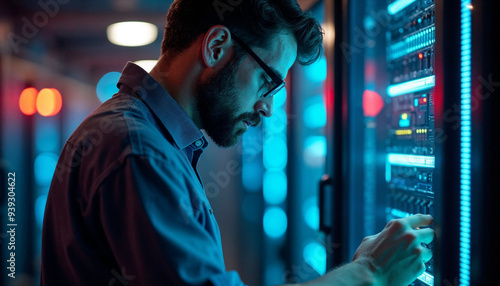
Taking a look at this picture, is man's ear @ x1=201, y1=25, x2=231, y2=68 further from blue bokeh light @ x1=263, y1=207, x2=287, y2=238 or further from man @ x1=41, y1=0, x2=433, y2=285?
blue bokeh light @ x1=263, y1=207, x2=287, y2=238

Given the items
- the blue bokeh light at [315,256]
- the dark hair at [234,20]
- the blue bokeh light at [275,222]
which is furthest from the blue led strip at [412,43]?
the blue bokeh light at [275,222]

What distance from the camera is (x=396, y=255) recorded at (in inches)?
36.7

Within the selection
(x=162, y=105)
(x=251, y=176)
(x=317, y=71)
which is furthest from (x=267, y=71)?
(x=251, y=176)

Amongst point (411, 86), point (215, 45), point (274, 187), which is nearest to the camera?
point (215, 45)

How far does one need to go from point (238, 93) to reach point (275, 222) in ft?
A: 7.47

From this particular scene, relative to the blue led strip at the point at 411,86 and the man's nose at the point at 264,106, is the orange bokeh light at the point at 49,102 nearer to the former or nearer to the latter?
the man's nose at the point at 264,106

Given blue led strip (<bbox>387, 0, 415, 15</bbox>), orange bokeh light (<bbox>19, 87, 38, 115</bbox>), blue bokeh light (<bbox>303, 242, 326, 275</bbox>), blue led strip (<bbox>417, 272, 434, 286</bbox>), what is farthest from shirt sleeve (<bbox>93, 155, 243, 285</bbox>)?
orange bokeh light (<bbox>19, 87, 38, 115</bbox>)

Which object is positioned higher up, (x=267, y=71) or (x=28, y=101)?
(x=28, y=101)

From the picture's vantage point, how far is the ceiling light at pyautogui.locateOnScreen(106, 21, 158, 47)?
12.2 ft

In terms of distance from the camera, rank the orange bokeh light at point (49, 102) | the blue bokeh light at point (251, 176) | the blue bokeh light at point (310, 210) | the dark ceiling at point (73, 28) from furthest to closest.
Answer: the orange bokeh light at point (49, 102)
the dark ceiling at point (73, 28)
the blue bokeh light at point (251, 176)
the blue bokeh light at point (310, 210)

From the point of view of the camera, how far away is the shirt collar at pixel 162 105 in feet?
3.15

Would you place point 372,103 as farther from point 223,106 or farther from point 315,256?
point 315,256

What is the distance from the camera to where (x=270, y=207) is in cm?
319

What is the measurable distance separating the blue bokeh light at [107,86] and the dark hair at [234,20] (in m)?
5.15
